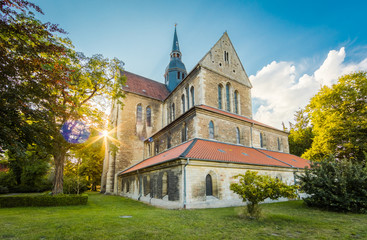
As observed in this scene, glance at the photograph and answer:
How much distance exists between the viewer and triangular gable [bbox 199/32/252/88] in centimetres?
2120

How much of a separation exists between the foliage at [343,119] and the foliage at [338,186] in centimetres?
1050

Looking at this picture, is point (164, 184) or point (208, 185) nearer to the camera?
point (208, 185)

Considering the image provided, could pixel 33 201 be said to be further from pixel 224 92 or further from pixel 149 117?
pixel 224 92

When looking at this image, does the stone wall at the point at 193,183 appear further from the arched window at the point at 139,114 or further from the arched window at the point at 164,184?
the arched window at the point at 139,114

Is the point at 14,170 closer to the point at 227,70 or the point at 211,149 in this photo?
the point at 211,149

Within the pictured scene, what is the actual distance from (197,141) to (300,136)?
27599 millimetres

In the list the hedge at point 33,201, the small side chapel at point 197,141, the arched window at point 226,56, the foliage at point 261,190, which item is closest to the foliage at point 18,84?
the small side chapel at point 197,141

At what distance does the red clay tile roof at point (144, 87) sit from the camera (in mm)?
28500

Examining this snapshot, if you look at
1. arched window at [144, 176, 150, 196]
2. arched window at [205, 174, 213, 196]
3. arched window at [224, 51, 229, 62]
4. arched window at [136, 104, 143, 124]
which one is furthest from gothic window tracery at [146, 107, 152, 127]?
arched window at [205, 174, 213, 196]

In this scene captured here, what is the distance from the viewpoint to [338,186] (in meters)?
10.1

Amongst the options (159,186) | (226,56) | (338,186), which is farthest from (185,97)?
(338,186)

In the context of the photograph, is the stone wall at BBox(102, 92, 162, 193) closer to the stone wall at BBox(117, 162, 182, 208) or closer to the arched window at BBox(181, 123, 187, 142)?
the stone wall at BBox(117, 162, 182, 208)

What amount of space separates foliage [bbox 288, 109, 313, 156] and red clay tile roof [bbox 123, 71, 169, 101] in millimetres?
24752

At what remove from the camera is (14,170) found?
90.9 feet
